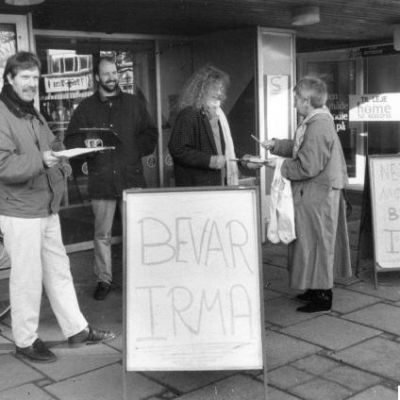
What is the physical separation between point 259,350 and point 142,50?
4.76 metres

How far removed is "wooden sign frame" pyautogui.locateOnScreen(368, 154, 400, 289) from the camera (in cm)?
564

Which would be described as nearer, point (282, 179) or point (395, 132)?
point (282, 179)

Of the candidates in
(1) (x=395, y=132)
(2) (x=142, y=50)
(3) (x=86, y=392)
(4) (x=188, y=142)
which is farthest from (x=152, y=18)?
(1) (x=395, y=132)

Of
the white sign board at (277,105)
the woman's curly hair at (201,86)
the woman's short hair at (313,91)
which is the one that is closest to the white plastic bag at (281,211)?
the woman's short hair at (313,91)

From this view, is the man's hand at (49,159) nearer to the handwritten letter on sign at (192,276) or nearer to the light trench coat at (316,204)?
the handwritten letter on sign at (192,276)

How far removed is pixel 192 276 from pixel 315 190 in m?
1.57

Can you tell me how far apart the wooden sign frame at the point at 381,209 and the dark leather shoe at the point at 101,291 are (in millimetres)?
2237

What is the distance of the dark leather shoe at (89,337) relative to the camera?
425 cm

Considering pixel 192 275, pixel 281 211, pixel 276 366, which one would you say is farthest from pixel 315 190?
pixel 192 275

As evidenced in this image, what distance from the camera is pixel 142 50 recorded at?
7434 millimetres

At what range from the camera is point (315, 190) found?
4.75 m

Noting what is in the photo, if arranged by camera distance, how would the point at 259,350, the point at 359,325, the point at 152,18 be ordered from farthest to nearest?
1. the point at 152,18
2. the point at 359,325
3. the point at 259,350

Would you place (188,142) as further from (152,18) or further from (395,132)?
(395,132)

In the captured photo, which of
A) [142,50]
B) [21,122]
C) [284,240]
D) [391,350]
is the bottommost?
[391,350]
